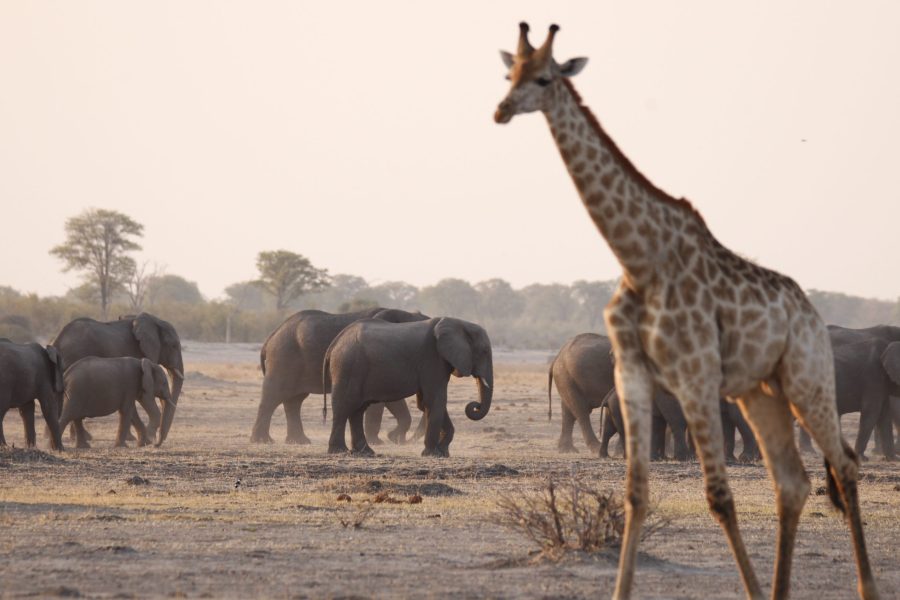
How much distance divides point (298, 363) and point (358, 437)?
451 centimetres

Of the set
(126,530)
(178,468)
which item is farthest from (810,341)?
(178,468)

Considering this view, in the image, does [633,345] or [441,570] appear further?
[441,570]

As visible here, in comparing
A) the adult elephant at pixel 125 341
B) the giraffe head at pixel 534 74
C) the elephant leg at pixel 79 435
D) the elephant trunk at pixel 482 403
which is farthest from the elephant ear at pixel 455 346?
the giraffe head at pixel 534 74

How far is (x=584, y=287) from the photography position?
135m

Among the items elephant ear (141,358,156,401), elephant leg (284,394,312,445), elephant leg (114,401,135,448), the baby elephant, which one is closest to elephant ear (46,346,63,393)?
the baby elephant

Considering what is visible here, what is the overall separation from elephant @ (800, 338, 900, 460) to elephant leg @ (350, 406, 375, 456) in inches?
275

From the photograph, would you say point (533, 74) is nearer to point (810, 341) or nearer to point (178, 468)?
point (810, 341)

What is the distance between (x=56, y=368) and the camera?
20.7m

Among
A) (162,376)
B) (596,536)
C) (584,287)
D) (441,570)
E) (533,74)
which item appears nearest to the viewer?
(533,74)

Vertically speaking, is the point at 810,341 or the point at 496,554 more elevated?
the point at 810,341

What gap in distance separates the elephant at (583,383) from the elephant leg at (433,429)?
291 cm

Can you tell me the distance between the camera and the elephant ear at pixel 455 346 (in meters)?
21.4

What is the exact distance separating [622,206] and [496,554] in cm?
319

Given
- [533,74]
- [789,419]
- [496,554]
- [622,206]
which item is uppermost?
[533,74]
